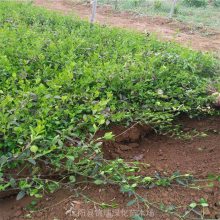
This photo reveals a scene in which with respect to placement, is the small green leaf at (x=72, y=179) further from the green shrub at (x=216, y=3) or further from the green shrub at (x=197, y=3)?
the green shrub at (x=216, y=3)

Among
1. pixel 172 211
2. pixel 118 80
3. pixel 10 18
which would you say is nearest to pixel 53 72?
pixel 118 80

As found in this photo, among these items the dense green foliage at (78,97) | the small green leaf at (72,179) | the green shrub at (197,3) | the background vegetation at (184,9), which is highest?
the green shrub at (197,3)

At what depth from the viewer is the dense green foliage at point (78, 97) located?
7.38 feet

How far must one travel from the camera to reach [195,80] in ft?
12.1

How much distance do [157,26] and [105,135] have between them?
30.3ft

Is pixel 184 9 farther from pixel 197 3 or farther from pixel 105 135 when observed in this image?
pixel 105 135

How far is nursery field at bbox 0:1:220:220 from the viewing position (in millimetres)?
2145

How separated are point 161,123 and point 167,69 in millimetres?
807

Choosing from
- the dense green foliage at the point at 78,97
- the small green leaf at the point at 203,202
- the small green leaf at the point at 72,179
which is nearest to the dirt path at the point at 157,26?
the dense green foliage at the point at 78,97

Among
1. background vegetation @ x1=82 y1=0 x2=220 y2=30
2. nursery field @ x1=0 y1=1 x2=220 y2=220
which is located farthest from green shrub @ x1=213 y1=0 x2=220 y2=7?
nursery field @ x1=0 y1=1 x2=220 y2=220

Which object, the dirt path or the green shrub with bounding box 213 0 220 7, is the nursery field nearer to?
the dirt path

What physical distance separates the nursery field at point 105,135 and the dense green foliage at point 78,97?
0.03 ft

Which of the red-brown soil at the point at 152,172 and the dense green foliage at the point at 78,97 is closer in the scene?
the red-brown soil at the point at 152,172

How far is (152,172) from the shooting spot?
2488 mm
